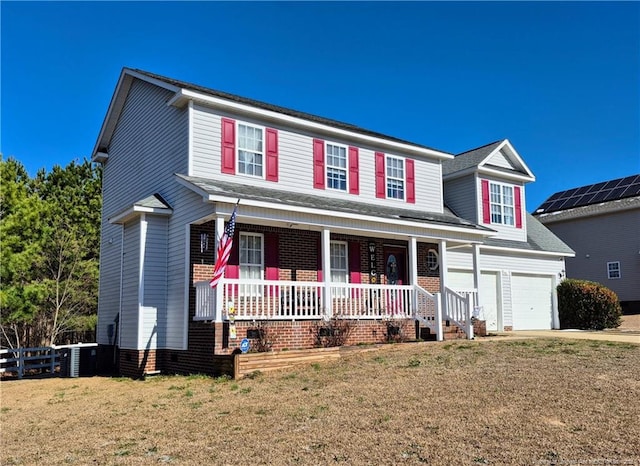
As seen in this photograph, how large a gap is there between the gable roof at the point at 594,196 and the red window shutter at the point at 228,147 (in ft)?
71.7

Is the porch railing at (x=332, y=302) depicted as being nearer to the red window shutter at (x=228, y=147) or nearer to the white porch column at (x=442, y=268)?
the white porch column at (x=442, y=268)

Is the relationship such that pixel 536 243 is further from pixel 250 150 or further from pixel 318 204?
pixel 250 150

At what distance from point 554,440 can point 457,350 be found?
688cm

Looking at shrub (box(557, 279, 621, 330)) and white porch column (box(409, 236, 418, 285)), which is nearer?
white porch column (box(409, 236, 418, 285))

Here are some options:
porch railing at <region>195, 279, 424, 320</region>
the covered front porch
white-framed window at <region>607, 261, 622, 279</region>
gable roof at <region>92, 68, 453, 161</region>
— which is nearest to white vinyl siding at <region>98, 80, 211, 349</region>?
gable roof at <region>92, 68, 453, 161</region>

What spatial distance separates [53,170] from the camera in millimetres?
27547

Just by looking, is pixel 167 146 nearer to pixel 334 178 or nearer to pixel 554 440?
pixel 334 178

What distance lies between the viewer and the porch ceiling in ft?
46.3

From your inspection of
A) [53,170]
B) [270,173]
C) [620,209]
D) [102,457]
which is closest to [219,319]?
[270,173]

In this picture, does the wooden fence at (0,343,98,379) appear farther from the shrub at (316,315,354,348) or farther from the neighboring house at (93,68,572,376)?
the shrub at (316,315,354,348)

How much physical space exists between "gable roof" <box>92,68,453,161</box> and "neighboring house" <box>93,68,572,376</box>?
7 centimetres

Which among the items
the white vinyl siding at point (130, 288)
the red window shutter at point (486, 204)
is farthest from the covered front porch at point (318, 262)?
the red window shutter at point (486, 204)

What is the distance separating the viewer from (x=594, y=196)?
33.3 meters

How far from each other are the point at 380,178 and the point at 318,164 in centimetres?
243
